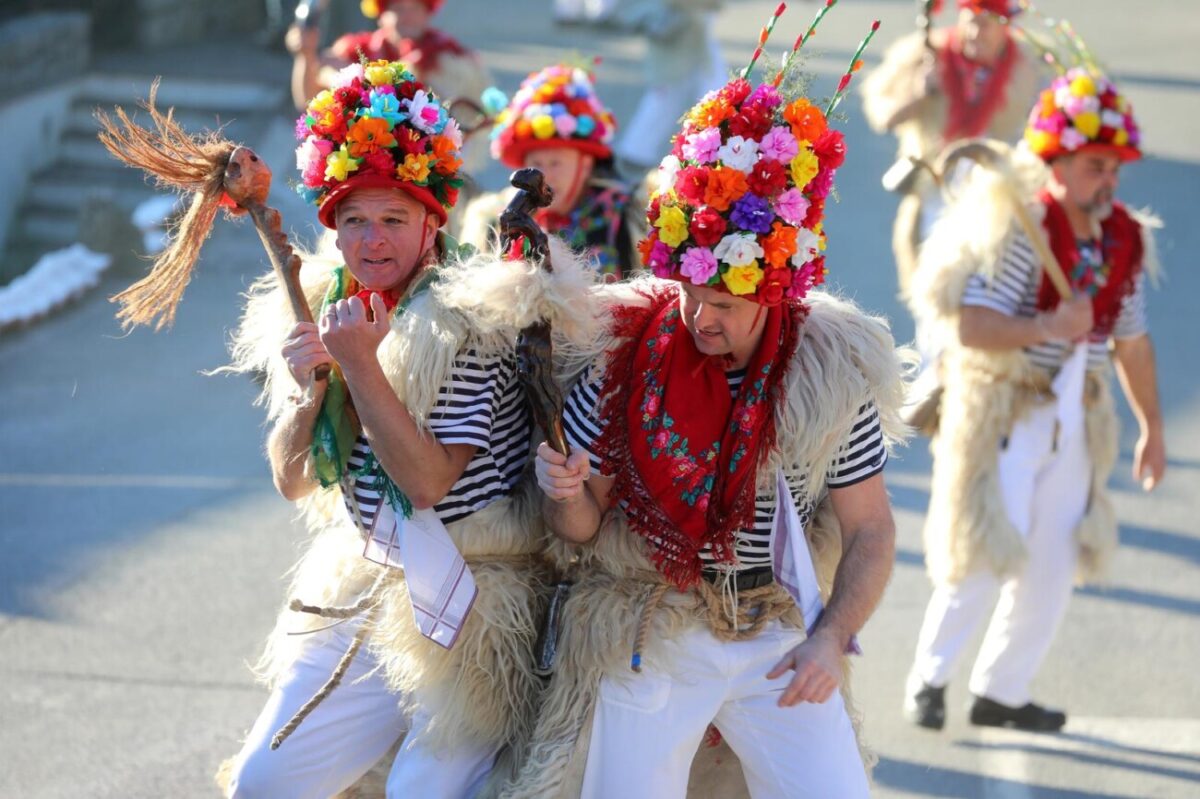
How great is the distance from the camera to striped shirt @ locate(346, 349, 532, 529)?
336 centimetres

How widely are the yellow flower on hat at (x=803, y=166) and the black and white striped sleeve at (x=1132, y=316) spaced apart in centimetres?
220

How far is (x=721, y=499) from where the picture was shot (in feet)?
11.0

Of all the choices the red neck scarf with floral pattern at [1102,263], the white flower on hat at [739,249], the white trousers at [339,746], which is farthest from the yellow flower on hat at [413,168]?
the red neck scarf with floral pattern at [1102,263]

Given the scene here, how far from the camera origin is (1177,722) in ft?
16.7

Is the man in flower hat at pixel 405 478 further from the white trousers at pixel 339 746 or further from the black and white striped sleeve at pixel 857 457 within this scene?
the black and white striped sleeve at pixel 857 457

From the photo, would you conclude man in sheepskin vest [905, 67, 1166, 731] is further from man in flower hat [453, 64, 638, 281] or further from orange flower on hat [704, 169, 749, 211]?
orange flower on hat [704, 169, 749, 211]

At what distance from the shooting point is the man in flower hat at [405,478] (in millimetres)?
3344

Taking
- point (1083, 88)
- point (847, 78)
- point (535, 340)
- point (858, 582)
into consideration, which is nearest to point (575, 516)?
point (535, 340)

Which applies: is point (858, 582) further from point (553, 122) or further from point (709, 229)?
point (553, 122)

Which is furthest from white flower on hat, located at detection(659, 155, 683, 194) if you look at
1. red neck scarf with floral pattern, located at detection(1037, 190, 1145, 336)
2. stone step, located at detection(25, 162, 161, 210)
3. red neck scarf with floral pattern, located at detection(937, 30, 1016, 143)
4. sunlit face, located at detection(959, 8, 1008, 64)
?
stone step, located at detection(25, 162, 161, 210)

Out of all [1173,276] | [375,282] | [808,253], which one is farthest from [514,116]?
[1173,276]

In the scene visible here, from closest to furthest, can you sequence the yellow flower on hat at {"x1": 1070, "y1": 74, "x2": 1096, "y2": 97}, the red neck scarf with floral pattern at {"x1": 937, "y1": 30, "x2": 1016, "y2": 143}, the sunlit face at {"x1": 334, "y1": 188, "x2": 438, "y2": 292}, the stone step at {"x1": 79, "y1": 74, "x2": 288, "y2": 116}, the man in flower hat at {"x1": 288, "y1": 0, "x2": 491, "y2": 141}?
the sunlit face at {"x1": 334, "y1": 188, "x2": 438, "y2": 292}
the yellow flower on hat at {"x1": 1070, "y1": 74, "x2": 1096, "y2": 97}
the red neck scarf with floral pattern at {"x1": 937, "y1": 30, "x2": 1016, "y2": 143}
the man in flower hat at {"x1": 288, "y1": 0, "x2": 491, "y2": 141}
the stone step at {"x1": 79, "y1": 74, "x2": 288, "y2": 116}

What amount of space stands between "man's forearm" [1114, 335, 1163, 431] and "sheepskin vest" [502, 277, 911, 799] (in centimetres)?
192

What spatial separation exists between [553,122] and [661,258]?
89.3 inches
